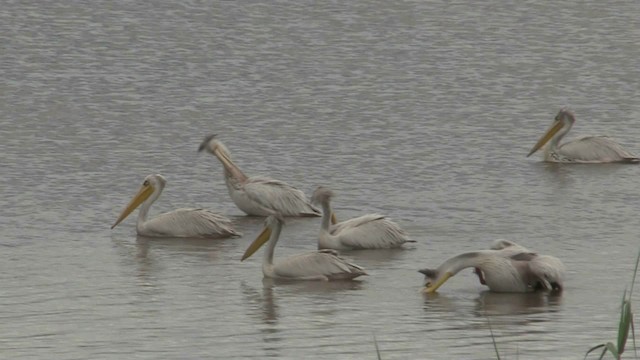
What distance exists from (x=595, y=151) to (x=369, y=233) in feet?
13.9

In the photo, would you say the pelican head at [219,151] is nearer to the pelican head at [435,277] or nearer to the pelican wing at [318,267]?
the pelican wing at [318,267]

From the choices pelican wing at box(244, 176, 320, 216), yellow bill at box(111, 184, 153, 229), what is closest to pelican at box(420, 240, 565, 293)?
pelican wing at box(244, 176, 320, 216)

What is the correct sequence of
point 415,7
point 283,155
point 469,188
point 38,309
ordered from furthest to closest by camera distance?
point 415,7 → point 283,155 → point 469,188 → point 38,309

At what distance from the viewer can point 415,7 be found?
26844 mm

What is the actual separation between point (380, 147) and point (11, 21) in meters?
10.1

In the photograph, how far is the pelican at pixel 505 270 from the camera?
34.4 feet

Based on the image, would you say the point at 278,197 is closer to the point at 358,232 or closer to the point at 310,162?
the point at 358,232

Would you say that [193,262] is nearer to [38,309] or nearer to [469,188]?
[38,309]

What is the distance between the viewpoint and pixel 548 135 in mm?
16297

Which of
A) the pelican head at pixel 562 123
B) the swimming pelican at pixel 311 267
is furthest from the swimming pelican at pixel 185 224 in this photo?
the pelican head at pixel 562 123

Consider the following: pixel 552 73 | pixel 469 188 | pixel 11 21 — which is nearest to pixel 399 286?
pixel 469 188

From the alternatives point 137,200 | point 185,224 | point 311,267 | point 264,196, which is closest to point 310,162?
point 264,196

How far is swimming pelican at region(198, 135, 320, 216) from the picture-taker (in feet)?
43.7

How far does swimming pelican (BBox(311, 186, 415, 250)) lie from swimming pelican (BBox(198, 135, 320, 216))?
3.72ft
